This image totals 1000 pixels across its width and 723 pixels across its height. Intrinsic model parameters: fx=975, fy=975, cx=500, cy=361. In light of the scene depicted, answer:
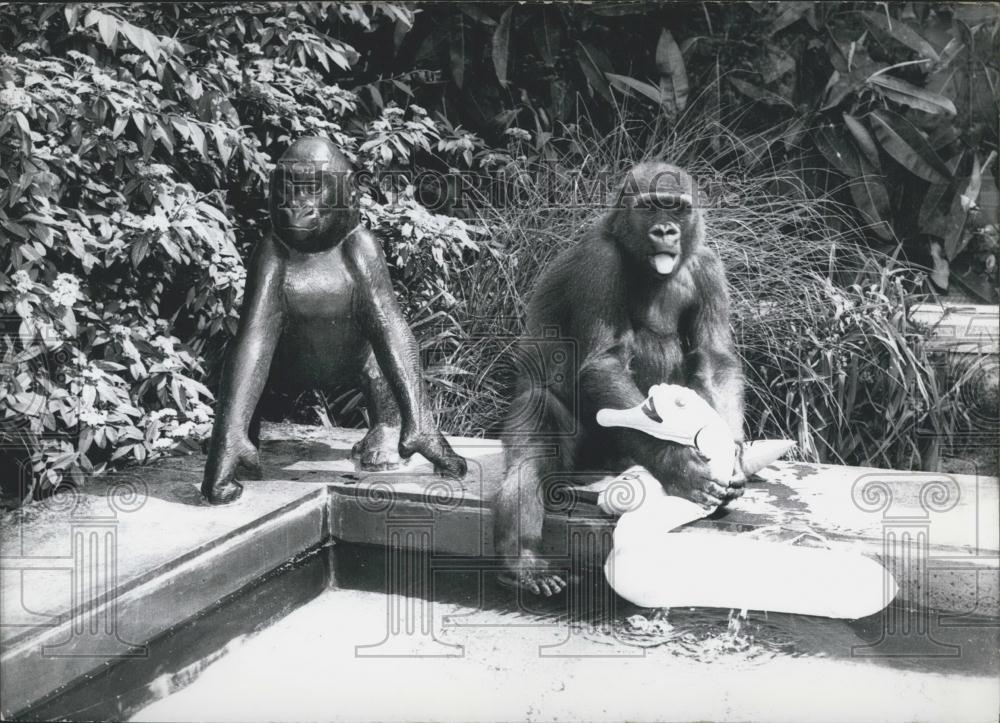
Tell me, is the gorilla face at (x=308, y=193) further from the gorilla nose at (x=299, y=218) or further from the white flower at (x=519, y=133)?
the white flower at (x=519, y=133)

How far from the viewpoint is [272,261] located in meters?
3.15

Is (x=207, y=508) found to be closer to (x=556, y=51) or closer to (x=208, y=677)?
(x=208, y=677)

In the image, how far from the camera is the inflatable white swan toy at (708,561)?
2830 millimetres

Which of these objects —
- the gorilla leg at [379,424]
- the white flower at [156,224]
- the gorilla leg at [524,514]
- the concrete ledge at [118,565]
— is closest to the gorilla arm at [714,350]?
the gorilla leg at [524,514]

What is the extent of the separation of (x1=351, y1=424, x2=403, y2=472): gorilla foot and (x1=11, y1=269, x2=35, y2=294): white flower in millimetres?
1266

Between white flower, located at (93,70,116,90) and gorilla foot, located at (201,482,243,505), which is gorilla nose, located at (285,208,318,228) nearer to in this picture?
gorilla foot, located at (201,482,243,505)

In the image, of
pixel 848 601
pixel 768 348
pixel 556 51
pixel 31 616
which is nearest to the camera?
pixel 31 616

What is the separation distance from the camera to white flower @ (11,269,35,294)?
3.36 meters

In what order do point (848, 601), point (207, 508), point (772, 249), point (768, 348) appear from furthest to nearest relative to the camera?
point (772, 249)
point (768, 348)
point (207, 508)
point (848, 601)

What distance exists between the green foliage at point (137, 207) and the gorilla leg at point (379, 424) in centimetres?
74

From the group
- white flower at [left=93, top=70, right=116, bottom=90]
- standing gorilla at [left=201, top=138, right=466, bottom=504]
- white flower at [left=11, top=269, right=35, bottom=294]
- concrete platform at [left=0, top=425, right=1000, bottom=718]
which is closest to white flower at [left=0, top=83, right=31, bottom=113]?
white flower at [left=93, top=70, right=116, bottom=90]

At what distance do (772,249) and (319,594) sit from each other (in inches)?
122

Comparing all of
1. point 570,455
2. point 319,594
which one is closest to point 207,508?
point 319,594

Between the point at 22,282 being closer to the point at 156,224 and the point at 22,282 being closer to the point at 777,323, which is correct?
the point at 156,224
